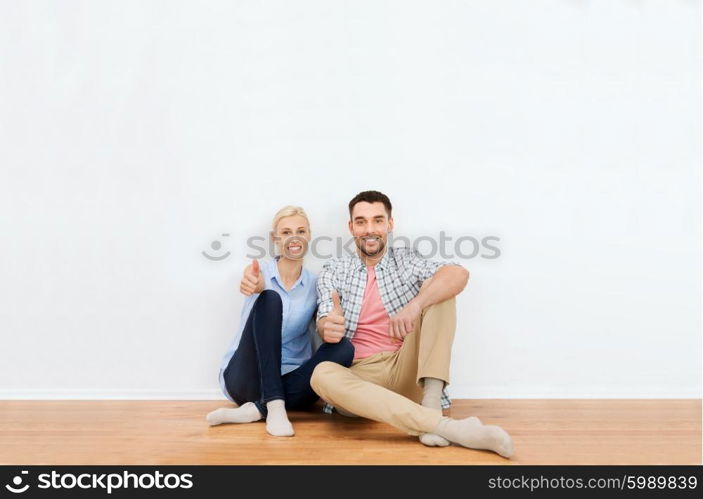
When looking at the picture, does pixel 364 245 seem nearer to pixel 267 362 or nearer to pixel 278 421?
pixel 267 362

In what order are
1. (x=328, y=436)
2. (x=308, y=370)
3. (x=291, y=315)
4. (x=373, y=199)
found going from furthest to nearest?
(x=291, y=315) < (x=373, y=199) < (x=308, y=370) < (x=328, y=436)

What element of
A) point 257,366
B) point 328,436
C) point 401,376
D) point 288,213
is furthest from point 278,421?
point 288,213

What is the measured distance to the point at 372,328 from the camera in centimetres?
261

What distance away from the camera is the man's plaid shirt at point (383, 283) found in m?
2.59

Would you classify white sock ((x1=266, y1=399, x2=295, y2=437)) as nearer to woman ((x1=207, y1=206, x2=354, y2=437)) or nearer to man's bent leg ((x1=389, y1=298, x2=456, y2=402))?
woman ((x1=207, y1=206, x2=354, y2=437))

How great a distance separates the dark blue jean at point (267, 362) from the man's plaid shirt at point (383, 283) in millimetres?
164

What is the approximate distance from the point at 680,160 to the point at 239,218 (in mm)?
2079

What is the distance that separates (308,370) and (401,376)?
0.37 m

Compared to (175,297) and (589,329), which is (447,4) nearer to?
(589,329)

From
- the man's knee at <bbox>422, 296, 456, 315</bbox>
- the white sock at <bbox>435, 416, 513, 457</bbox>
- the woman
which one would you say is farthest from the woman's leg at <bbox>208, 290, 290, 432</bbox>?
the white sock at <bbox>435, 416, 513, 457</bbox>

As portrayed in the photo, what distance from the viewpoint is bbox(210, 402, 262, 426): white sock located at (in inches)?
93.4

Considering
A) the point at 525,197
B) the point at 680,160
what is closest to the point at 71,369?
the point at 525,197
